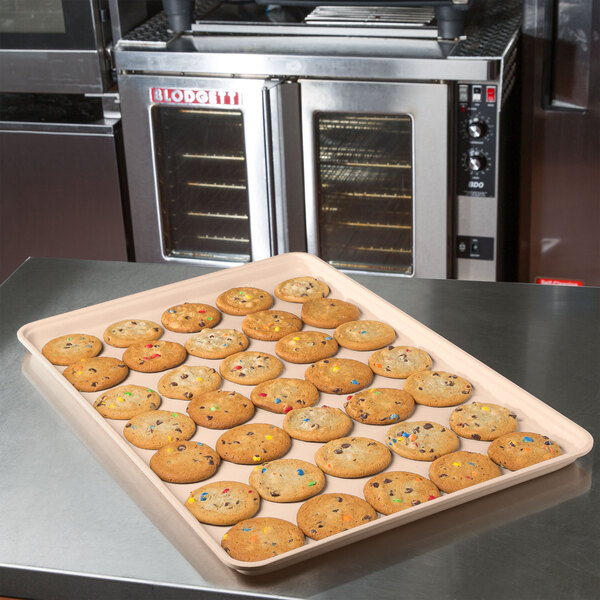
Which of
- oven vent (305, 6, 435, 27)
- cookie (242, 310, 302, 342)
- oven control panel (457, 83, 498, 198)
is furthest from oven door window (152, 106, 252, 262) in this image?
cookie (242, 310, 302, 342)

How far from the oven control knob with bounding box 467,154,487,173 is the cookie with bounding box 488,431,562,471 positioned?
1.50m

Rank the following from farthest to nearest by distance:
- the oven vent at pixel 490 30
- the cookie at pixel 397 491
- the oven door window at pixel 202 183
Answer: the oven door window at pixel 202 183 → the oven vent at pixel 490 30 → the cookie at pixel 397 491

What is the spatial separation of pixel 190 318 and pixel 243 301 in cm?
11

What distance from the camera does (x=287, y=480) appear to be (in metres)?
1.17

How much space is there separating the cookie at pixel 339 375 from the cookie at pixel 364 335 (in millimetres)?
46

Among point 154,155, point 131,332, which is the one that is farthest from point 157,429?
point 154,155

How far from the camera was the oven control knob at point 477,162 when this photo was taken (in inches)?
103

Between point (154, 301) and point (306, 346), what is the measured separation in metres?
0.32

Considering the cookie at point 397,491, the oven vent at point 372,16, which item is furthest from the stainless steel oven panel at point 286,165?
the cookie at point 397,491

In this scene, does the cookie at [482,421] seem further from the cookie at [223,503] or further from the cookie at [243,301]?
the cookie at [243,301]

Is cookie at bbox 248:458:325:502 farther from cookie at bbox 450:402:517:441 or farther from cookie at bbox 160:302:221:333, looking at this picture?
cookie at bbox 160:302:221:333

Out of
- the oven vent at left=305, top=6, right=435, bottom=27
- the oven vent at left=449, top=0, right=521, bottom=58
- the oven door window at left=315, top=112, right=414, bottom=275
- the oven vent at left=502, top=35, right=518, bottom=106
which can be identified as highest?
the oven vent at left=305, top=6, right=435, bottom=27

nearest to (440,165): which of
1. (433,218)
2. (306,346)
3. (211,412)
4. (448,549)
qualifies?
(433,218)

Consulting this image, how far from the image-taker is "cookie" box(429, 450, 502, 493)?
1.14 m
